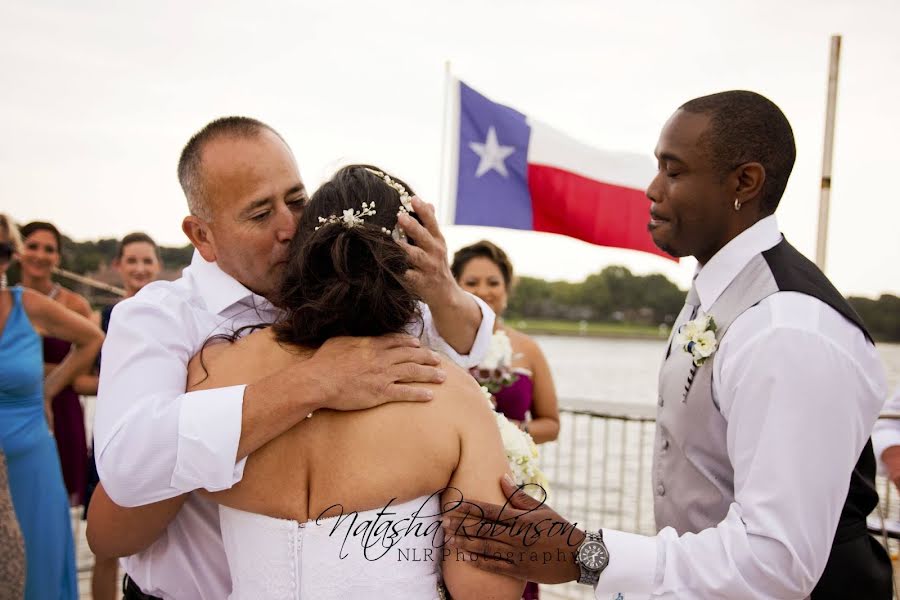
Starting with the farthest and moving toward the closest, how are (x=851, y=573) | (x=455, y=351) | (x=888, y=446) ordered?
(x=888, y=446), (x=455, y=351), (x=851, y=573)

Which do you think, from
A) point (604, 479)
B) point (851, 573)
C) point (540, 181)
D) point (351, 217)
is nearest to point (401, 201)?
point (351, 217)

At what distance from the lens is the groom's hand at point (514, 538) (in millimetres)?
1909

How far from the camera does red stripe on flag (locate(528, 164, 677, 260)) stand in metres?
6.52

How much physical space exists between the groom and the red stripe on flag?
397 cm

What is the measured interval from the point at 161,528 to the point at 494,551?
40.7 inches

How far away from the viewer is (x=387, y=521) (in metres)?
1.88

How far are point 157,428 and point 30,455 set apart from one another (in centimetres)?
322

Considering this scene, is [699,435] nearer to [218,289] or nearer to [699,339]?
[699,339]

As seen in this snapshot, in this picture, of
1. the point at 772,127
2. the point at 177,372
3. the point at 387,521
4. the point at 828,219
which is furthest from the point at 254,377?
the point at 828,219

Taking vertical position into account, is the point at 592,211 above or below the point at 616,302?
above

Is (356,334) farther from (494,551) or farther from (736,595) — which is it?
(736,595)

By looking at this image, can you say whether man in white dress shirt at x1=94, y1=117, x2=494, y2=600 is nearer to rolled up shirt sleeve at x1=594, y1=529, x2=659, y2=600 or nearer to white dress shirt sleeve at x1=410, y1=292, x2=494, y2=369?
white dress shirt sleeve at x1=410, y1=292, x2=494, y2=369

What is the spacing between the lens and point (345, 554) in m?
1.89

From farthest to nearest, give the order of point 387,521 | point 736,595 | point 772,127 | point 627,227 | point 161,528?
point 627,227 < point 772,127 < point 161,528 < point 736,595 < point 387,521
